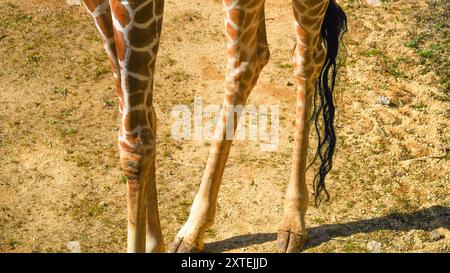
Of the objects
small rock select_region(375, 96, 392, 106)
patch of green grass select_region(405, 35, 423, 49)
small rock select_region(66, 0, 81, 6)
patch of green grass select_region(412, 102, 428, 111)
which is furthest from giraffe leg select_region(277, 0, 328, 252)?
small rock select_region(66, 0, 81, 6)

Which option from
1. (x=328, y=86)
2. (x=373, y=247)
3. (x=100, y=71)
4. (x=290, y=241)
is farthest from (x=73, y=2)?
(x=373, y=247)

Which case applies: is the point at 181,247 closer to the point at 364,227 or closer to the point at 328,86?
the point at 364,227

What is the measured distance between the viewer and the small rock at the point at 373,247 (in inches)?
263

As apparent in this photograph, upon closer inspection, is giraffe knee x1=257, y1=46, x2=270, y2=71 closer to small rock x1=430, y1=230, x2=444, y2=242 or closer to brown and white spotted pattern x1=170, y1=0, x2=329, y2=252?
brown and white spotted pattern x1=170, y1=0, x2=329, y2=252

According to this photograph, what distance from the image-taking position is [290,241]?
6629mm

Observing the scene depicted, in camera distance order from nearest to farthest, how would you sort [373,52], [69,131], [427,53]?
[69,131], [427,53], [373,52]

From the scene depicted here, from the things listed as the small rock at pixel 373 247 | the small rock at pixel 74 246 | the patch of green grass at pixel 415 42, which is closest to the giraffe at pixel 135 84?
the small rock at pixel 74 246

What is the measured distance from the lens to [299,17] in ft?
20.6

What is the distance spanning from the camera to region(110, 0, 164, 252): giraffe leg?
16.0ft

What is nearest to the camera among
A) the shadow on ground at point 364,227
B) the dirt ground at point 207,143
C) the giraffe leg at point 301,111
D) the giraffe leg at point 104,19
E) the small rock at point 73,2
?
the giraffe leg at point 104,19

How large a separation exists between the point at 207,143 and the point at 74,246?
1.92 metres

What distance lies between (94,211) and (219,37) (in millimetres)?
3341

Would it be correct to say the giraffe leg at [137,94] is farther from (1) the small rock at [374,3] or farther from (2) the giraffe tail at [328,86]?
(1) the small rock at [374,3]

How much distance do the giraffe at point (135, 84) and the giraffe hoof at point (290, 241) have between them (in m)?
1.37
